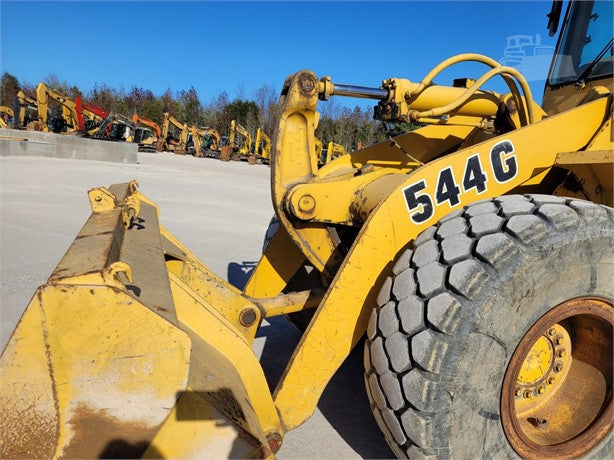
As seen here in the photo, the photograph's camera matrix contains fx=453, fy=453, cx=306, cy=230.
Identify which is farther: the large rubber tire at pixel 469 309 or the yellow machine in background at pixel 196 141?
the yellow machine in background at pixel 196 141

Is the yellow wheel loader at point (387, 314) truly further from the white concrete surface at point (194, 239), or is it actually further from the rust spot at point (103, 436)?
the white concrete surface at point (194, 239)

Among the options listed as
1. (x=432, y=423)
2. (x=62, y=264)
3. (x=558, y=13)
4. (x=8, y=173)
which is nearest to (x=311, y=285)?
(x=432, y=423)

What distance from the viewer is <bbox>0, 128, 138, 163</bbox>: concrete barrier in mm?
17938

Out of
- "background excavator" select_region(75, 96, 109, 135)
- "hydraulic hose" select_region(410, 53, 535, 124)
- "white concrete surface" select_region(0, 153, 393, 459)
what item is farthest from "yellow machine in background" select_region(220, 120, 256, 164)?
"hydraulic hose" select_region(410, 53, 535, 124)

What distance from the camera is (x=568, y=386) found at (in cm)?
237

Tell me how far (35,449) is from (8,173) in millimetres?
12319

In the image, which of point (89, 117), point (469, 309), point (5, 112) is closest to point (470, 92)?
point (469, 309)

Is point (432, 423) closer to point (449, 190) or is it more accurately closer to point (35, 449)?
point (449, 190)

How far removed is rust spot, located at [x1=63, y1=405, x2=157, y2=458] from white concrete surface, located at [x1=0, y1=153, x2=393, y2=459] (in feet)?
3.61

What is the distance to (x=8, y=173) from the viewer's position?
11.5 meters

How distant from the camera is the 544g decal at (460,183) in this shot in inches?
84.0

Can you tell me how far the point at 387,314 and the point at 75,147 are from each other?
19.6 m

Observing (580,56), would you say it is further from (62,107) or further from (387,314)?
(62,107)

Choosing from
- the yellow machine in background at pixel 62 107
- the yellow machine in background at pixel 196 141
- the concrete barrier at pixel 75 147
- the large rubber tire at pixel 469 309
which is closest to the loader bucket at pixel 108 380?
the large rubber tire at pixel 469 309
